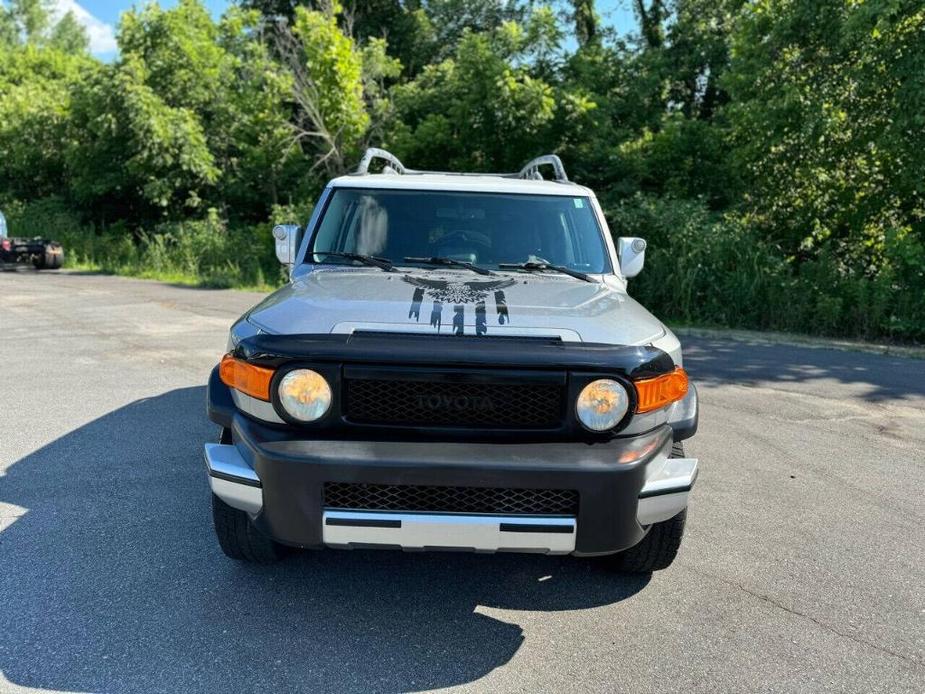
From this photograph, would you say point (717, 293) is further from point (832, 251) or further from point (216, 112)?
point (216, 112)

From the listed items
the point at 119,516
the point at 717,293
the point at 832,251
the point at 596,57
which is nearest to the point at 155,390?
the point at 119,516

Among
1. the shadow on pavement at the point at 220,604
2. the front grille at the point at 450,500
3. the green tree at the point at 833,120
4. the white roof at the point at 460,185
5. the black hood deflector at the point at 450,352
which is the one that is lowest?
the shadow on pavement at the point at 220,604

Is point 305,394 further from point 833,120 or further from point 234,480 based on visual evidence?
point 833,120

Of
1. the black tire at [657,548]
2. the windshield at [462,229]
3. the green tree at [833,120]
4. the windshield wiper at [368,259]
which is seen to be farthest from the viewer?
the green tree at [833,120]

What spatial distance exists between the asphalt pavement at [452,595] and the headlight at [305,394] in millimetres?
875

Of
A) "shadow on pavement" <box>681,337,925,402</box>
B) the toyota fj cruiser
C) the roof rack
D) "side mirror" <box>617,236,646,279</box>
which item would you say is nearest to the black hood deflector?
the toyota fj cruiser

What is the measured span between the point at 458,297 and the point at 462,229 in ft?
3.79

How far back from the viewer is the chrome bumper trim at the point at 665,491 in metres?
2.77

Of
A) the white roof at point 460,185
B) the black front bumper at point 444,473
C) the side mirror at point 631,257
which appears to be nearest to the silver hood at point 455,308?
the black front bumper at point 444,473

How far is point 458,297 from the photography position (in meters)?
3.19

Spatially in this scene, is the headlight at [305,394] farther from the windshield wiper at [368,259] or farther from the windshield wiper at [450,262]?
the windshield wiper at [450,262]

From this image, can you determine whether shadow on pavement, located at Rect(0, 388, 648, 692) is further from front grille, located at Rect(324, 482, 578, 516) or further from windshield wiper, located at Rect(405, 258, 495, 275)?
windshield wiper, located at Rect(405, 258, 495, 275)

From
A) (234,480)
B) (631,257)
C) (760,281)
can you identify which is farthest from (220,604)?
(760,281)

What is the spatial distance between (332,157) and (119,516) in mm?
15781
